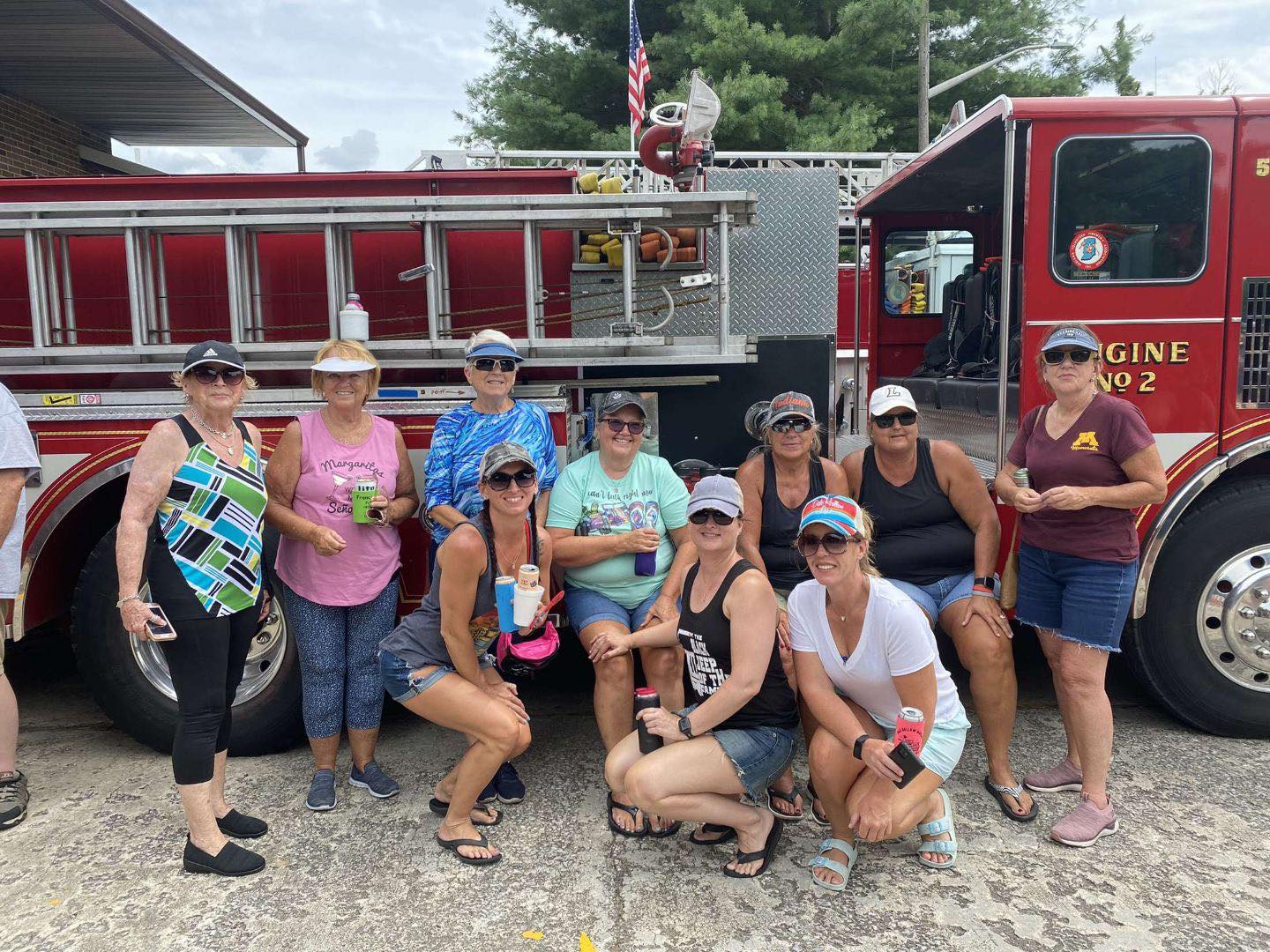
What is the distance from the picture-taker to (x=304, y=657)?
3391mm

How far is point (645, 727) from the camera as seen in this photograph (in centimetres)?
291

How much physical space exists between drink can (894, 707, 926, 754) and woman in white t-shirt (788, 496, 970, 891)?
5 cm

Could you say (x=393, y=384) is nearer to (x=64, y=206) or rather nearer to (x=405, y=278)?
(x=405, y=278)

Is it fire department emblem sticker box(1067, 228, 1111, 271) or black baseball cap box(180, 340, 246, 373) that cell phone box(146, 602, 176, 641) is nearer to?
black baseball cap box(180, 340, 246, 373)

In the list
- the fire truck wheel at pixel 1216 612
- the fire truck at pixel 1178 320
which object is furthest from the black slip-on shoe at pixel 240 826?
the fire truck wheel at pixel 1216 612

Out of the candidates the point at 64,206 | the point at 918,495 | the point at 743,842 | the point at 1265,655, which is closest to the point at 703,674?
the point at 743,842

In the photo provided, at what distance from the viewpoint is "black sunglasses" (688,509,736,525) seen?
2855 millimetres

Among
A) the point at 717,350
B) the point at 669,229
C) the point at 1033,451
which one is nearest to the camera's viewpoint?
the point at 1033,451

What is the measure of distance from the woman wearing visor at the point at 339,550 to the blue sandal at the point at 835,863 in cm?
160

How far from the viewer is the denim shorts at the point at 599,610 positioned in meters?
3.37


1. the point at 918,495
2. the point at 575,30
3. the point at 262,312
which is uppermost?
the point at 575,30

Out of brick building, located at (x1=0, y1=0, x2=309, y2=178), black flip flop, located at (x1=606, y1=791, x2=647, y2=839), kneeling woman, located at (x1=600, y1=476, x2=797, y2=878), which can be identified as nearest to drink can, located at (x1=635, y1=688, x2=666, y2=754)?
kneeling woman, located at (x1=600, y1=476, x2=797, y2=878)

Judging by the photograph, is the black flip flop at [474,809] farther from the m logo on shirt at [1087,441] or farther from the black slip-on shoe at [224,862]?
the m logo on shirt at [1087,441]

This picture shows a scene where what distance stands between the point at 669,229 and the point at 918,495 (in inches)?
63.8
